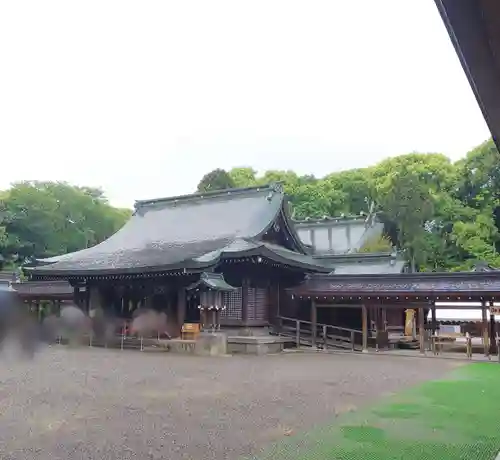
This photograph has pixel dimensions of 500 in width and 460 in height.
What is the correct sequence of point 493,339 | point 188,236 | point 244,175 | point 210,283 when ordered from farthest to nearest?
point 244,175 → point 188,236 → point 493,339 → point 210,283

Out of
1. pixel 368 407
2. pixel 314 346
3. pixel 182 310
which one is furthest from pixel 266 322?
pixel 368 407

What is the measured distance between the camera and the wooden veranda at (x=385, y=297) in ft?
54.4

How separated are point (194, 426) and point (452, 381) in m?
6.53

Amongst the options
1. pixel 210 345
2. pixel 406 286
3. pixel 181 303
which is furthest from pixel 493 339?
pixel 181 303

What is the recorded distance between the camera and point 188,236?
22.4 metres

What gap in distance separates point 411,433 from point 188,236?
17.1 m

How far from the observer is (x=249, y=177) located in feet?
185

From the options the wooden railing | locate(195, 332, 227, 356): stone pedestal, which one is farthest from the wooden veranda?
locate(195, 332, 227, 356): stone pedestal

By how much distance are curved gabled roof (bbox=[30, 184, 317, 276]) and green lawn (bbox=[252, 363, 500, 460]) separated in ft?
32.8

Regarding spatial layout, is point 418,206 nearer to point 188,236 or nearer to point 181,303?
point 188,236

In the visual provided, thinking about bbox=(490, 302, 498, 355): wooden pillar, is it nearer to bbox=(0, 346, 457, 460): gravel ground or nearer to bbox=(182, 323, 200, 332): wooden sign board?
bbox=(0, 346, 457, 460): gravel ground

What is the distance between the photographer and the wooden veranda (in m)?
16.6

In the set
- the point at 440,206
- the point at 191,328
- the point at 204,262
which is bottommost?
the point at 191,328

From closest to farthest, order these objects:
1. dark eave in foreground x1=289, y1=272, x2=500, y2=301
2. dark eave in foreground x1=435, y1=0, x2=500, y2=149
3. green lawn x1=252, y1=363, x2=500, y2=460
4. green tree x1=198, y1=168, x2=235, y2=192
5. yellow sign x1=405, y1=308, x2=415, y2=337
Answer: dark eave in foreground x1=435, y1=0, x2=500, y2=149
green lawn x1=252, y1=363, x2=500, y2=460
dark eave in foreground x1=289, y1=272, x2=500, y2=301
yellow sign x1=405, y1=308, x2=415, y2=337
green tree x1=198, y1=168, x2=235, y2=192
